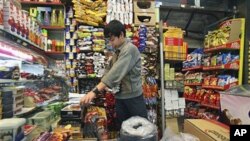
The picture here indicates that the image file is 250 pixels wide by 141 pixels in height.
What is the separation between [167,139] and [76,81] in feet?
10.4

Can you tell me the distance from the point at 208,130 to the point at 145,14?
3250 mm

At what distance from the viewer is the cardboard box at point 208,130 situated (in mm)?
1406

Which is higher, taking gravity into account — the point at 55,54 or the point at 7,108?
the point at 55,54

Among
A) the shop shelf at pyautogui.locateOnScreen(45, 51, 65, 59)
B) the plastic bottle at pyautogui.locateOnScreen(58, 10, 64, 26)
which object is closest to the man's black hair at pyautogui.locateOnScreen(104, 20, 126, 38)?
the shop shelf at pyautogui.locateOnScreen(45, 51, 65, 59)

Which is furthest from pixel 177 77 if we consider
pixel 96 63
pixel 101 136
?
pixel 101 136

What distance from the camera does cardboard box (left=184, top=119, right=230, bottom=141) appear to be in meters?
1.41

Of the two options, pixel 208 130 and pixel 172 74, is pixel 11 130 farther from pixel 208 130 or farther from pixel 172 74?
pixel 172 74

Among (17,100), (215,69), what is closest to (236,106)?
(17,100)

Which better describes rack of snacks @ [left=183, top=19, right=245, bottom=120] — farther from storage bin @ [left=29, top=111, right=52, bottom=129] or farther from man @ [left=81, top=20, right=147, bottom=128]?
storage bin @ [left=29, top=111, right=52, bottom=129]

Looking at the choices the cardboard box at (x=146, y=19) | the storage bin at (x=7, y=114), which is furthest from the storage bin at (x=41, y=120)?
the cardboard box at (x=146, y=19)

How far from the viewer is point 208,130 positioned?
1.53m

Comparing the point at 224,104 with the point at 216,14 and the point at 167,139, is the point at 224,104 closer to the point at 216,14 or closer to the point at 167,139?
the point at 167,139

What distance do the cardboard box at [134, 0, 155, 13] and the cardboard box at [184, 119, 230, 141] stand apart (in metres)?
3.07

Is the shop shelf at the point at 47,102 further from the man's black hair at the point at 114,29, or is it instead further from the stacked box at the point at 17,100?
the man's black hair at the point at 114,29
